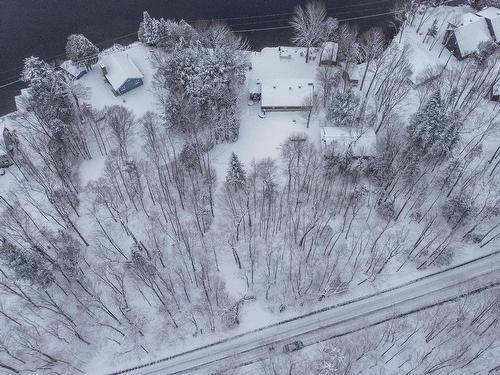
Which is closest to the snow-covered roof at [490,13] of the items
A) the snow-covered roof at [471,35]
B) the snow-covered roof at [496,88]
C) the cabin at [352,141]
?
the snow-covered roof at [471,35]

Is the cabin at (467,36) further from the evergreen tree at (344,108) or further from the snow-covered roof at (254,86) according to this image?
the snow-covered roof at (254,86)

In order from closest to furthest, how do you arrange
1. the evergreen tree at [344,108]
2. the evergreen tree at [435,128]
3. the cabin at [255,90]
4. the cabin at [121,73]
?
the evergreen tree at [435,128] < the evergreen tree at [344,108] < the cabin at [255,90] < the cabin at [121,73]

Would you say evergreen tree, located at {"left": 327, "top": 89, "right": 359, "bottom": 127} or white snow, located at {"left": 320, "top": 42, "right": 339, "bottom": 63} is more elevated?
white snow, located at {"left": 320, "top": 42, "right": 339, "bottom": 63}

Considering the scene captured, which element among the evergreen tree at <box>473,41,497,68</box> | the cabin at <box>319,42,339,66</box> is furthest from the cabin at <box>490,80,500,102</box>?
the cabin at <box>319,42,339,66</box>

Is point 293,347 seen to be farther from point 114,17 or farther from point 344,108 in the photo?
point 114,17

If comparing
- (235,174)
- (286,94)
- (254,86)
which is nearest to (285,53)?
(254,86)

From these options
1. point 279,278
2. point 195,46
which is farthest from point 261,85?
point 279,278

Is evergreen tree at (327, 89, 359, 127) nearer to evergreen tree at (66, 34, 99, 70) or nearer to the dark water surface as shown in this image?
the dark water surface
